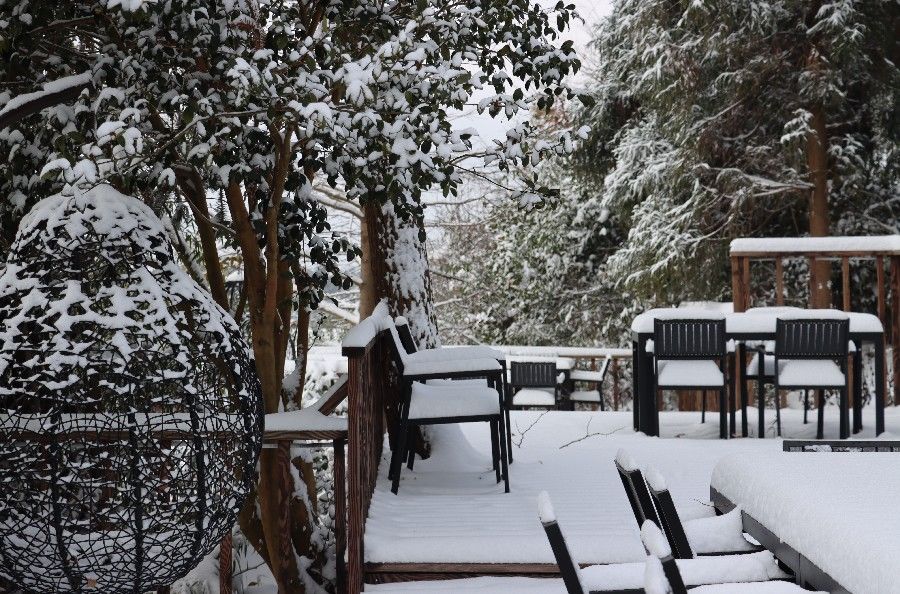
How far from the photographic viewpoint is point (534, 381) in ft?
30.3

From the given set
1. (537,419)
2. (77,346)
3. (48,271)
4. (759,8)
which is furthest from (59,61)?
(759,8)

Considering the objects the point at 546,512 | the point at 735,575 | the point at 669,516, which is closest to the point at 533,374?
the point at 669,516

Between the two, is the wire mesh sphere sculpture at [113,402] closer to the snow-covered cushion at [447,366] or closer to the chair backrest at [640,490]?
the chair backrest at [640,490]

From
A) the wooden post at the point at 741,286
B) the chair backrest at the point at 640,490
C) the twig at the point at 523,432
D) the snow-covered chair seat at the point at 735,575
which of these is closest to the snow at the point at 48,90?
the chair backrest at the point at 640,490

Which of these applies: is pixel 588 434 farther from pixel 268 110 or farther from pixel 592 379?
pixel 268 110

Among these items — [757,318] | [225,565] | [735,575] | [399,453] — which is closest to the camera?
[735,575]

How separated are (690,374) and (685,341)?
0.20 meters

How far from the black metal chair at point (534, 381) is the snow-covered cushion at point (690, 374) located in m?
3.17

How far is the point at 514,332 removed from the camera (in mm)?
15500

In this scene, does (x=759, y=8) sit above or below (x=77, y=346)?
above

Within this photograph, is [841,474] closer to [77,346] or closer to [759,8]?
[77,346]

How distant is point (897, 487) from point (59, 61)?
3.02 meters

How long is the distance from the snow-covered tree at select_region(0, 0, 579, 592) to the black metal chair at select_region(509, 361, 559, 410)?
16.9 ft

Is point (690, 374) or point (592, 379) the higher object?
point (690, 374)
